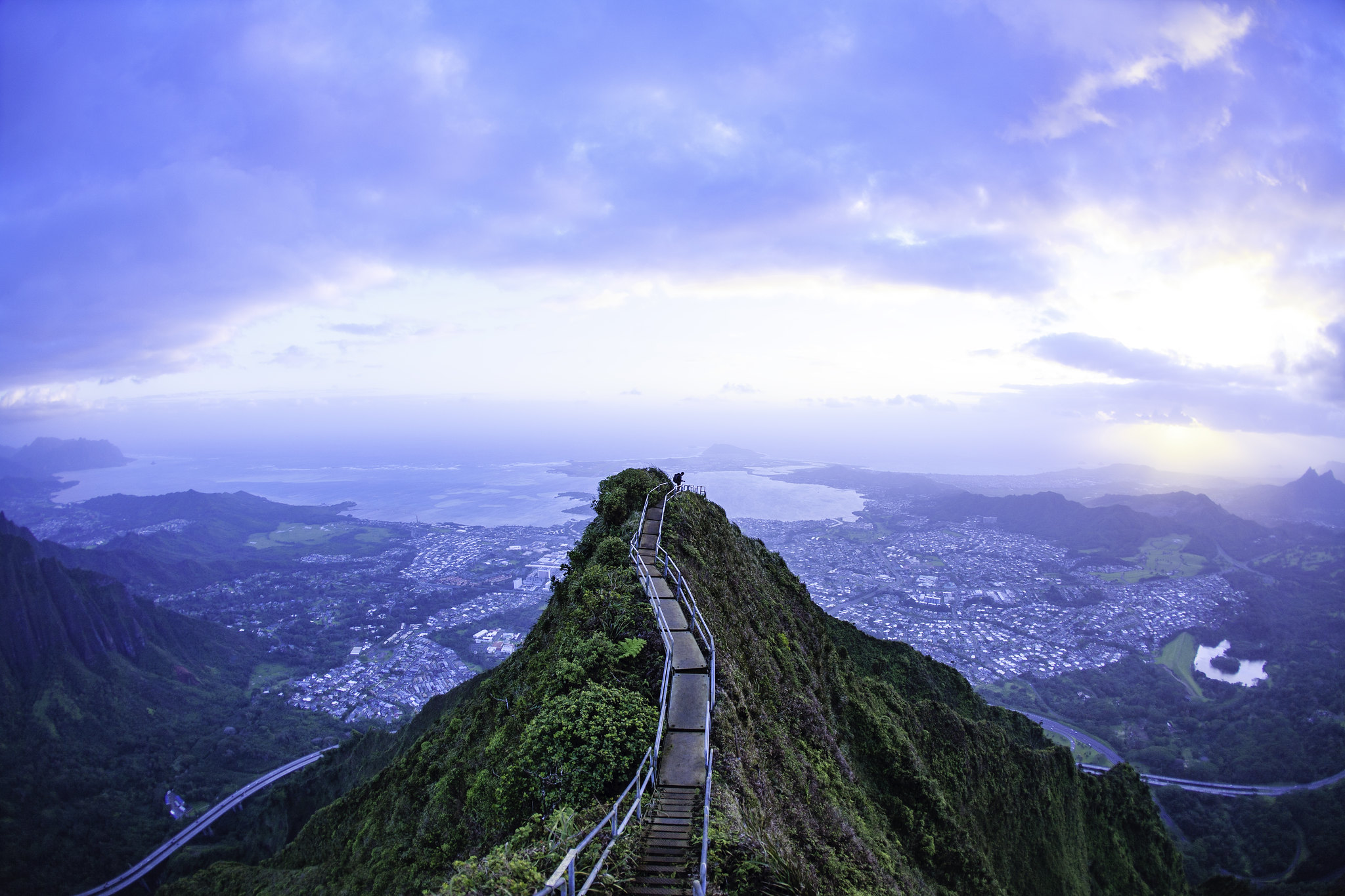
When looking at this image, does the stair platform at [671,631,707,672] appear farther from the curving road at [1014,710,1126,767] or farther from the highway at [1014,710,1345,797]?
the curving road at [1014,710,1126,767]

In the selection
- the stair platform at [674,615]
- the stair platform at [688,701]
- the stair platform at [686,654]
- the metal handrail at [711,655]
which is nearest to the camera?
the metal handrail at [711,655]

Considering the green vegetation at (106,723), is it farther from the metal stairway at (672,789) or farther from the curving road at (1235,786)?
the curving road at (1235,786)

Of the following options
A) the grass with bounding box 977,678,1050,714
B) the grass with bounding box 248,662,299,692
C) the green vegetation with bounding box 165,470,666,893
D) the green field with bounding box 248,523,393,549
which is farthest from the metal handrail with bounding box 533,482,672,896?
the green field with bounding box 248,523,393,549

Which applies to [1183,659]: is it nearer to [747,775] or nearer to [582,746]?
[747,775]

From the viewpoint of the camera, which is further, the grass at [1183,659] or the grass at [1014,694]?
the grass at [1183,659]

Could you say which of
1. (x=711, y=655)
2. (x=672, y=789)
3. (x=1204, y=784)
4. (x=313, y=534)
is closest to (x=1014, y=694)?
(x=1204, y=784)

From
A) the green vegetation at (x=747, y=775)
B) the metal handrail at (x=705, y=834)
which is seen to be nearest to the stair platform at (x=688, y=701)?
the green vegetation at (x=747, y=775)

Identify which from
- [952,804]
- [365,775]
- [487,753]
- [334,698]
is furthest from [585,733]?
[334,698]
